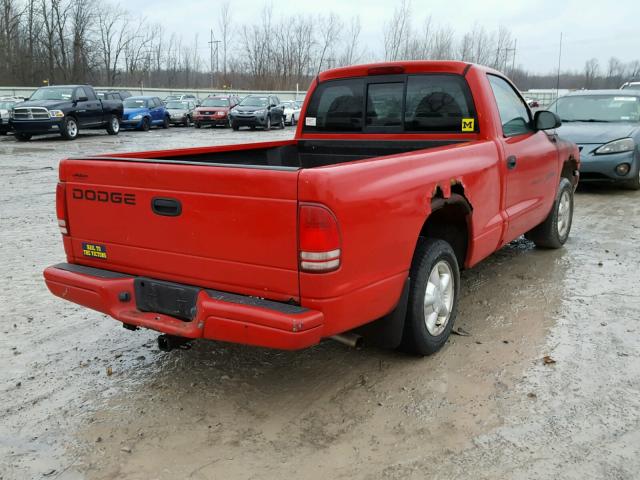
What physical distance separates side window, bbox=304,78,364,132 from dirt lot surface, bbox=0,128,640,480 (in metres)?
1.85

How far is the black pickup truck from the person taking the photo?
813 inches

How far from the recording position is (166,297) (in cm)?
322

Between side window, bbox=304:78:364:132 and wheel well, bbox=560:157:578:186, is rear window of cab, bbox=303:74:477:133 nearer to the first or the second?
side window, bbox=304:78:364:132

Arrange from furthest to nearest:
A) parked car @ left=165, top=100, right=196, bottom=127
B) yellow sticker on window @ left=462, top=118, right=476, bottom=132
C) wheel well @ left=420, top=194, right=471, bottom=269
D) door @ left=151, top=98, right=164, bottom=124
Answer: parked car @ left=165, top=100, right=196, bottom=127 < door @ left=151, top=98, right=164, bottom=124 < yellow sticker on window @ left=462, top=118, right=476, bottom=132 < wheel well @ left=420, top=194, right=471, bottom=269

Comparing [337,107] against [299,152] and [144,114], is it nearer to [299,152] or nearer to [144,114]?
[299,152]

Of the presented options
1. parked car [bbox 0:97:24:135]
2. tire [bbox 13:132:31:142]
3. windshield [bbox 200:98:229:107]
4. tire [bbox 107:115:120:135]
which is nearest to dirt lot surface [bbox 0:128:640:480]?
tire [bbox 13:132:31:142]

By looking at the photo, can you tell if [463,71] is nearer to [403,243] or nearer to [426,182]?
[426,182]

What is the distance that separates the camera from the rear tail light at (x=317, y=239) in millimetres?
2768

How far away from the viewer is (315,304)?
285 centimetres

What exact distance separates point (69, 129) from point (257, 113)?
31.1ft

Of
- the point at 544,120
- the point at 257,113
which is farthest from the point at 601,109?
the point at 257,113

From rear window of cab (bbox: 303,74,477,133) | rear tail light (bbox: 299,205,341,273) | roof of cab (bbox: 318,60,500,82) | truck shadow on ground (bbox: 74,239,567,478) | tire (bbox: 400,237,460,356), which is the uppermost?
roof of cab (bbox: 318,60,500,82)

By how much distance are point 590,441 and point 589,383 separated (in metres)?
0.65

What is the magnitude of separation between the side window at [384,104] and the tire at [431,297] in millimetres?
1554
